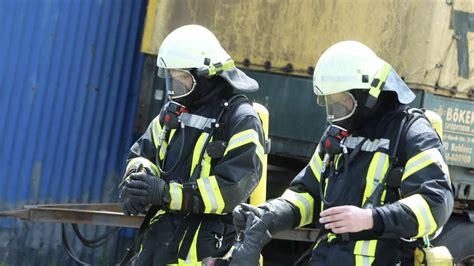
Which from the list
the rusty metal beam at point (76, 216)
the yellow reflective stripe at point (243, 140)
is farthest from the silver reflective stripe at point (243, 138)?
the rusty metal beam at point (76, 216)

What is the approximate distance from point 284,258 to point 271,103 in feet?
4.84

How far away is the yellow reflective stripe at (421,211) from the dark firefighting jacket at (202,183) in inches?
39.6

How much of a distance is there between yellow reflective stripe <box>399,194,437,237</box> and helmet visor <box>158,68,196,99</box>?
1407 mm

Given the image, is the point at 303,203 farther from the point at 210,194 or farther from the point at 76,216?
the point at 76,216

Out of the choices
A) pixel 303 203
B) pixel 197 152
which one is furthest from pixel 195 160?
pixel 303 203

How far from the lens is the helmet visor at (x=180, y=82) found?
478cm

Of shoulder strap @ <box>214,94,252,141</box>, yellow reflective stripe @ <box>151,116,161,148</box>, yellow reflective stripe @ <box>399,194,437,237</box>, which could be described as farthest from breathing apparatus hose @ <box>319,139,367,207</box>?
yellow reflective stripe @ <box>151,116,161,148</box>

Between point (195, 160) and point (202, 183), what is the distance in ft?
0.57

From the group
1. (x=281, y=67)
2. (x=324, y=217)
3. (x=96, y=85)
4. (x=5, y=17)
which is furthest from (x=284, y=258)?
(x=324, y=217)

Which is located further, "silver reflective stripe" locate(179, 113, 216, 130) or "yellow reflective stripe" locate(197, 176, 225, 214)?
"silver reflective stripe" locate(179, 113, 216, 130)

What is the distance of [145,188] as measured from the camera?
14.9ft

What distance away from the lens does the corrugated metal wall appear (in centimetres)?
792

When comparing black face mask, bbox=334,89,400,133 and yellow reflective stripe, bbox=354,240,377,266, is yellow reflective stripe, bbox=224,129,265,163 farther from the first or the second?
yellow reflective stripe, bbox=354,240,377,266

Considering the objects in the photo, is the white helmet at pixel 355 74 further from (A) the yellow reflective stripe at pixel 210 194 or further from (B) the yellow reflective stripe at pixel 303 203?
(A) the yellow reflective stripe at pixel 210 194
